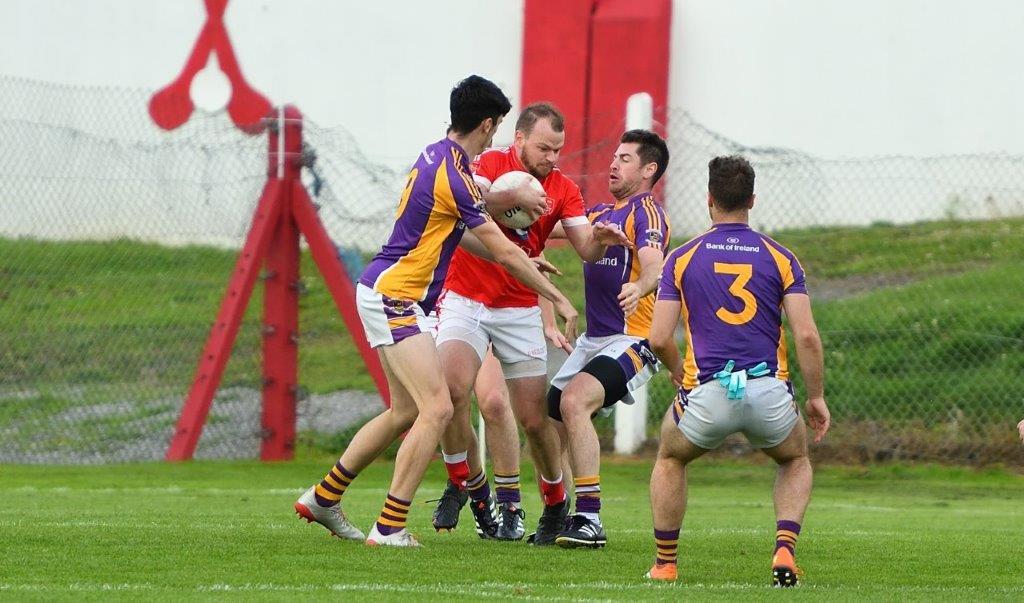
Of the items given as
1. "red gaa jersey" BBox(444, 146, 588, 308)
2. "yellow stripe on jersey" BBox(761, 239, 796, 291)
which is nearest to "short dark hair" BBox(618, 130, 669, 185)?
"red gaa jersey" BBox(444, 146, 588, 308)

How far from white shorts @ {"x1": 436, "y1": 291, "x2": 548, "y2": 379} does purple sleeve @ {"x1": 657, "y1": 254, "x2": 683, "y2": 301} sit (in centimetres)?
184

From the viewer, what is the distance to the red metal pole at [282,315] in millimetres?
14062

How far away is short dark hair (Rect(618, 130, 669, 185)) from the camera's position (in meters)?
8.56

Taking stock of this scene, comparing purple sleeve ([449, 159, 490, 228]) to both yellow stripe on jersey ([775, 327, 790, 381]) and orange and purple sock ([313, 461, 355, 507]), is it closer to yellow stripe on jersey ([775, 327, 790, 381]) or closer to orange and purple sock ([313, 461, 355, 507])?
orange and purple sock ([313, 461, 355, 507])

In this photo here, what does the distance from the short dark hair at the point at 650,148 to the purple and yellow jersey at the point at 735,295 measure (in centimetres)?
196

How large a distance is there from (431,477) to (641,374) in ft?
17.1

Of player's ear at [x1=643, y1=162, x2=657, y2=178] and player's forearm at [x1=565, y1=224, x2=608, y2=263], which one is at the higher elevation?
player's ear at [x1=643, y1=162, x2=657, y2=178]

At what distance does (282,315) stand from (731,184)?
8.06 metres

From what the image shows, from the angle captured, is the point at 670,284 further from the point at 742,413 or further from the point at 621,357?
the point at 621,357

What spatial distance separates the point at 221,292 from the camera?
14.9m

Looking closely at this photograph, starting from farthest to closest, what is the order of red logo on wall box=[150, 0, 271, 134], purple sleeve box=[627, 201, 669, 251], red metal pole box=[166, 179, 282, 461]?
red logo on wall box=[150, 0, 271, 134] < red metal pole box=[166, 179, 282, 461] < purple sleeve box=[627, 201, 669, 251]

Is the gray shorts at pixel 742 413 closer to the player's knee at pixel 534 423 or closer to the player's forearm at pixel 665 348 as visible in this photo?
the player's forearm at pixel 665 348

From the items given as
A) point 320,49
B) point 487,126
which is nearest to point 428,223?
point 487,126

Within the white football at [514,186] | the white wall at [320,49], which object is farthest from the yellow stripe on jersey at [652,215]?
the white wall at [320,49]
